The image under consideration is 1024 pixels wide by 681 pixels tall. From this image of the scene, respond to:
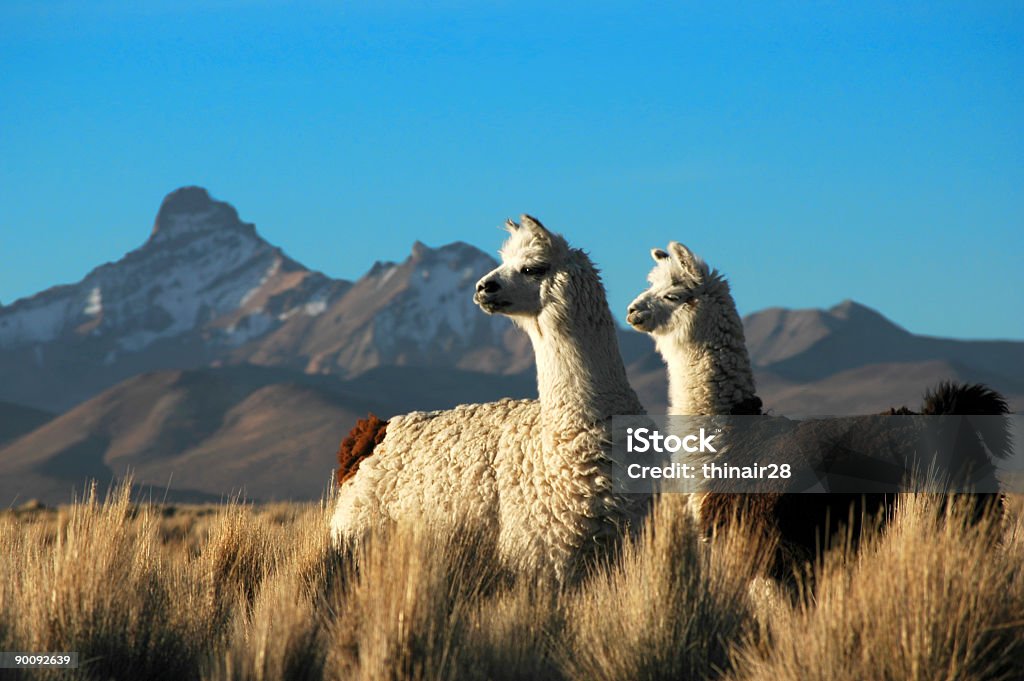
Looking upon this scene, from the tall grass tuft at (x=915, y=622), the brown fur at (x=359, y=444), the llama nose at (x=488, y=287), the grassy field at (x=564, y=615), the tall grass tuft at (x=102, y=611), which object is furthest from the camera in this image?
Result: the brown fur at (x=359, y=444)

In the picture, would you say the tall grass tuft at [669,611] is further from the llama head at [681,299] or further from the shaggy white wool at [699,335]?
the llama head at [681,299]

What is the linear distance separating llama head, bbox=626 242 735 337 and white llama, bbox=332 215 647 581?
29 cm

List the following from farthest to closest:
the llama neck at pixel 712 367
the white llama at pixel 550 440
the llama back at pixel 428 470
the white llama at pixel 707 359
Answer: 1. the llama back at pixel 428 470
2. the llama neck at pixel 712 367
3. the white llama at pixel 550 440
4. the white llama at pixel 707 359

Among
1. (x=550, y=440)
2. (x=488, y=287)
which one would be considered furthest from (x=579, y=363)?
(x=488, y=287)

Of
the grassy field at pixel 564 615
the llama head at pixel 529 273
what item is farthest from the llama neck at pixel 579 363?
the grassy field at pixel 564 615

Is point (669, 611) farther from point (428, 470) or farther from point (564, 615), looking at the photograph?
point (428, 470)

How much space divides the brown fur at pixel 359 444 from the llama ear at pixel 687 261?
2.54m

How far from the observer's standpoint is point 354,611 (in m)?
5.68

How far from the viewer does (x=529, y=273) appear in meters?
7.07

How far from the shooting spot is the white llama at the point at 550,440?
674 cm

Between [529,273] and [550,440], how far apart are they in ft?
3.27

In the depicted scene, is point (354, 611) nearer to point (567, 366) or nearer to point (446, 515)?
point (446, 515)

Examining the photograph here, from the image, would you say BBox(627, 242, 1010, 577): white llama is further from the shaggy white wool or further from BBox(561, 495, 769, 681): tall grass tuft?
BBox(561, 495, 769, 681): tall grass tuft

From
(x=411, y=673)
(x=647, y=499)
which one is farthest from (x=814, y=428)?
(x=411, y=673)
